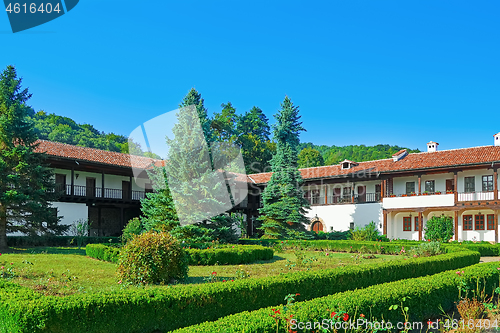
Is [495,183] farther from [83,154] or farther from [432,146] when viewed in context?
[83,154]

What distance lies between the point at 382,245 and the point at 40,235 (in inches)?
623

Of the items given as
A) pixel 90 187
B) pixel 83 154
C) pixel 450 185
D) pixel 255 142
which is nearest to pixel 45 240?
pixel 90 187

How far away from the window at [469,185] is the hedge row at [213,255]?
16852mm

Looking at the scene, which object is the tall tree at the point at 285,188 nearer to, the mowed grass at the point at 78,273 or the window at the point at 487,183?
the mowed grass at the point at 78,273

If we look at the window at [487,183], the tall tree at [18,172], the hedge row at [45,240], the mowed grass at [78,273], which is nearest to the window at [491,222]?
the window at [487,183]

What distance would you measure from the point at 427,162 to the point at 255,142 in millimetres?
25516

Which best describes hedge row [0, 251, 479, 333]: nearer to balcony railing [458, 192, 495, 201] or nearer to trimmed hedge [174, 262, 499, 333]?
trimmed hedge [174, 262, 499, 333]

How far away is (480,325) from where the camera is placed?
6359 millimetres

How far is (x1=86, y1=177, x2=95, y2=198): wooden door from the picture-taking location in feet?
83.0

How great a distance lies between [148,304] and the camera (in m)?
6.04

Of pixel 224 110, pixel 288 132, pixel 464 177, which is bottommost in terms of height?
pixel 464 177

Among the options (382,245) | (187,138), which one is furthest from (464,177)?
(187,138)

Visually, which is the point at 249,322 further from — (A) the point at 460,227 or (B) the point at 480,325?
(A) the point at 460,227

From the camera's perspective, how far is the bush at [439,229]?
953 inches
